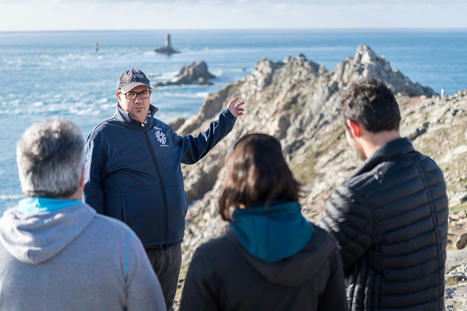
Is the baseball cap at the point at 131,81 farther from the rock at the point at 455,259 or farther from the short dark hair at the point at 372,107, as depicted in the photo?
the rock at the point at 455,259

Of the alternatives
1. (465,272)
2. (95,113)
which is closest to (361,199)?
(465,272)

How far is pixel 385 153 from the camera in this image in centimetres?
342

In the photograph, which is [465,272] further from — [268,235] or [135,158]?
[268,235]

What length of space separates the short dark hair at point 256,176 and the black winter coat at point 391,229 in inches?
24.0

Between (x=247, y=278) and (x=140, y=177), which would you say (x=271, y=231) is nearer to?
(x=247, y=278)

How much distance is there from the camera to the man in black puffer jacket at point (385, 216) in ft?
10.8

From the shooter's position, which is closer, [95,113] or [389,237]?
[389,237]

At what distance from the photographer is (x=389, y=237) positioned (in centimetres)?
332

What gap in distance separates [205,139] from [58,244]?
3341 mm

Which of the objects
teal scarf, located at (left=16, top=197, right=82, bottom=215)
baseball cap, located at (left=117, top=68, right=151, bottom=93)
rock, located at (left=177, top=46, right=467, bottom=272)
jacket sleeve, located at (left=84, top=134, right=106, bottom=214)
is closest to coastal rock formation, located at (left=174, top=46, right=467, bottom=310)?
rock, located at (left=177, top=46, right=467, bottom=272)

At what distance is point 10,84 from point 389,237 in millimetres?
107353

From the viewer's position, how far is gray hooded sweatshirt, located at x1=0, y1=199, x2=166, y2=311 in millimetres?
2863

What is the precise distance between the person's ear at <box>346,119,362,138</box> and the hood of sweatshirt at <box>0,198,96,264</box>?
1.83m

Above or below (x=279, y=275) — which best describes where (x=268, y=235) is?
above
